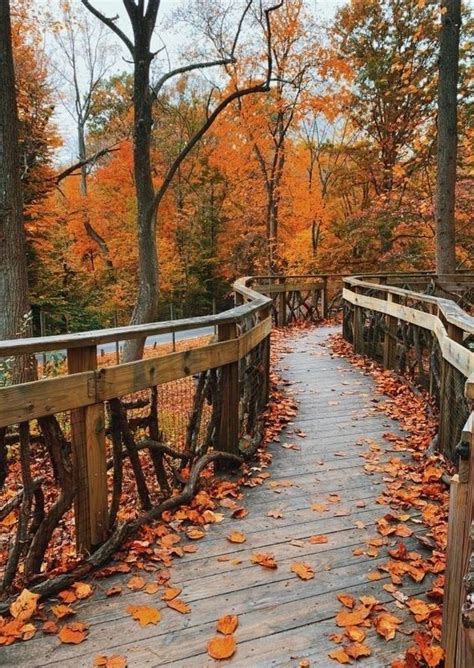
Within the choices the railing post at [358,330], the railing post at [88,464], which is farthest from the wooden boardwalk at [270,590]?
the railing post at [358,330]

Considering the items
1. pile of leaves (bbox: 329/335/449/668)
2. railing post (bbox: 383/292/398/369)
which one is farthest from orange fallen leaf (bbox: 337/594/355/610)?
railing post (bbox: 383/292/398/369)

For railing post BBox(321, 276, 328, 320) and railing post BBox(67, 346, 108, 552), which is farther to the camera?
railing post BBox(321, 276, 328, 320)

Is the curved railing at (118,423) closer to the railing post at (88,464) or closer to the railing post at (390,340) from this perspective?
the railing post at (88,464)

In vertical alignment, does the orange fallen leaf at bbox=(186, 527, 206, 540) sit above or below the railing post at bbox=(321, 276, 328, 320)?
below

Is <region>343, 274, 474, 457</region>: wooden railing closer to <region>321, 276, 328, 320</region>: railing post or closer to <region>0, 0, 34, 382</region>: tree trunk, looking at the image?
<region>321, 276, 328, 320</region>: railing post

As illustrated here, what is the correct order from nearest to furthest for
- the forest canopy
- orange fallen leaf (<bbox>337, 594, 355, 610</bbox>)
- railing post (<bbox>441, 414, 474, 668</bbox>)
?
railing post (<bbox>441, 414, 474, 668</bbox>) → orange fallen leaf (<bbox>337, 594, 355, 610</bbox>) → the forest canopy

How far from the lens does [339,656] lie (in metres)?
1.93

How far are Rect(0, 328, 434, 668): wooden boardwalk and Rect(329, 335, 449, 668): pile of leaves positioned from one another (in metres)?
0.05

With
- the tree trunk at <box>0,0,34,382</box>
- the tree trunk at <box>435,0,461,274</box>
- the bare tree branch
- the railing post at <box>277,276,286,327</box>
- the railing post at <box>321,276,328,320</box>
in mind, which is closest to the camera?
the tree trunk at <box>0,0,34,382</box>

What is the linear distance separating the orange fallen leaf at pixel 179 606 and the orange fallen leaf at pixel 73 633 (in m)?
0.38

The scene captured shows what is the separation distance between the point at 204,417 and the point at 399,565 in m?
1.84

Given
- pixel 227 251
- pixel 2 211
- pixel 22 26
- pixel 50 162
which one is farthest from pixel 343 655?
pixel 227 251

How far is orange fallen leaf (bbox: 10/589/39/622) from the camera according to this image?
213cm

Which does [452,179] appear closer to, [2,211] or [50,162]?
[2,211]
